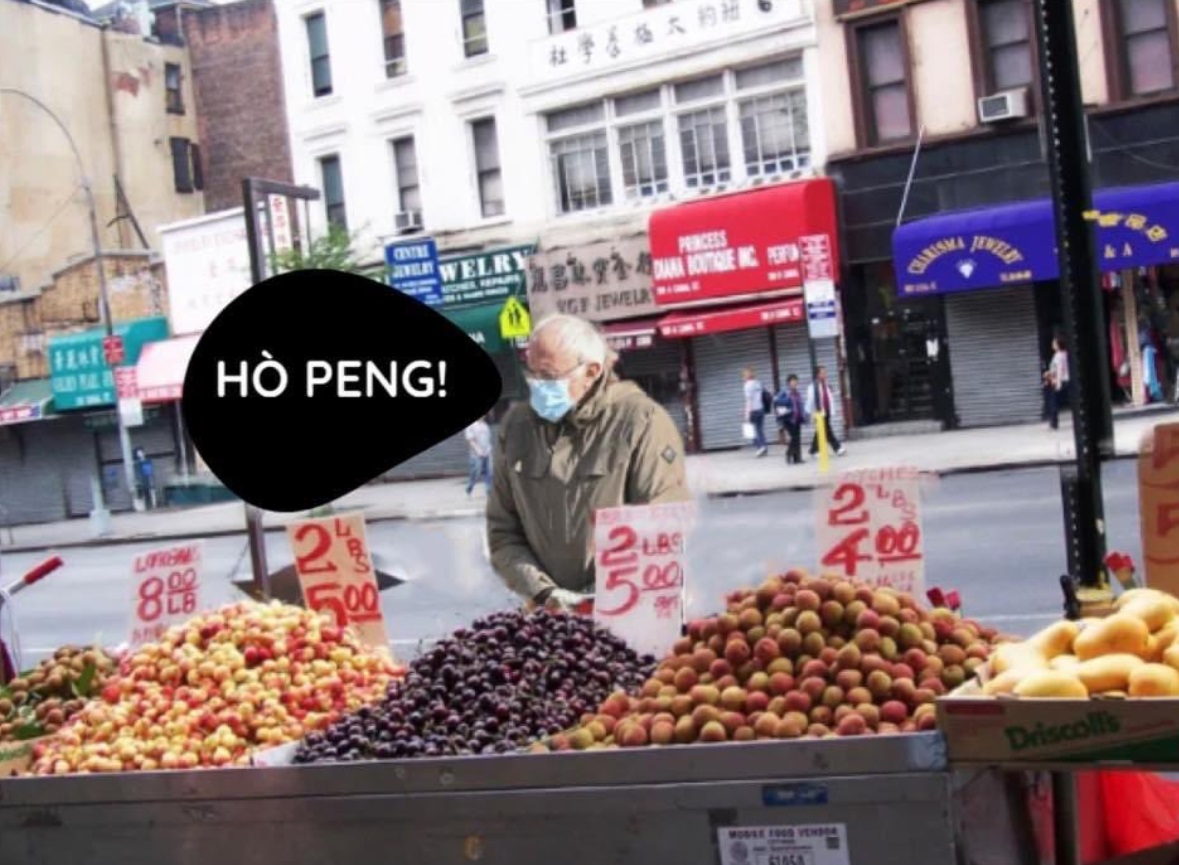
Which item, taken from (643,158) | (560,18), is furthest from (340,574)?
(560,18)

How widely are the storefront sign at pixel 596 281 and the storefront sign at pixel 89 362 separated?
9.83ft

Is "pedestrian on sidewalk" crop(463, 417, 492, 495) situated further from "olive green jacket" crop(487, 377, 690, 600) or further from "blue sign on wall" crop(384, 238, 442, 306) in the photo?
"olive green jacket" crop(487, 377, 690, 600)

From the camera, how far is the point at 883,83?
9.48 metres

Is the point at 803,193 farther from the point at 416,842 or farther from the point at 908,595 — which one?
the point at 416,842

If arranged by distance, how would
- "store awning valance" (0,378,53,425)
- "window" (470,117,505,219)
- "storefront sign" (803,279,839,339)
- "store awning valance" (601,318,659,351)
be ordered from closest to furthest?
"storefront sign" (803,279,839,339) → "store awning valance" (601,318,659,351) → "window" (470,117,505,219) → "store awning valance" (0,378,53,425)

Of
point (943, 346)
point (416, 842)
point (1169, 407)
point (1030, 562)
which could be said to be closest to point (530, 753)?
point (416, 842)

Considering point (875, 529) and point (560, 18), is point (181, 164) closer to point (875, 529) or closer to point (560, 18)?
point (560, 18)

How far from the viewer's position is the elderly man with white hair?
427 cm

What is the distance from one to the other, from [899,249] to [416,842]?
5680mm

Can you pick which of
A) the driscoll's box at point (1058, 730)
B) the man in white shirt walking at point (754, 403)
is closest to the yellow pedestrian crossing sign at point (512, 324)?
the man in white shirt walking at point (754, 403)

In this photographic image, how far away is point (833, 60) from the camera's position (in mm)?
9617

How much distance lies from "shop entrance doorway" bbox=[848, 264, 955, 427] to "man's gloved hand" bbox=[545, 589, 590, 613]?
443 cm

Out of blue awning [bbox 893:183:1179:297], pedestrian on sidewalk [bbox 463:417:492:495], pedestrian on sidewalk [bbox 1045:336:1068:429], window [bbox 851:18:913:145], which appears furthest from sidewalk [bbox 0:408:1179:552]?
window [bbox 851:18:913:145]

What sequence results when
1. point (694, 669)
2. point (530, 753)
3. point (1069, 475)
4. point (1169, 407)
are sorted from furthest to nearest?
point (1169, 407) → point (1069, 475) → point (694, 669) → point (530, 753)
